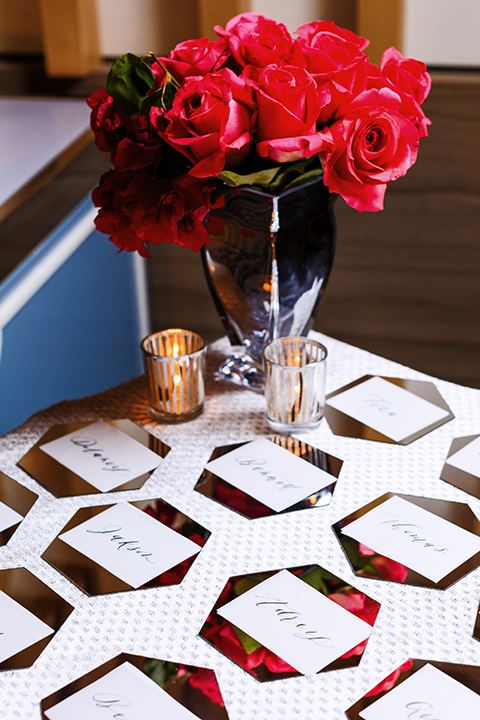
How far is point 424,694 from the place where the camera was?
562 millimetres

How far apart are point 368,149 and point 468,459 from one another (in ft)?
1.11

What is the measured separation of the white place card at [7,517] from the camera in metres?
0.74

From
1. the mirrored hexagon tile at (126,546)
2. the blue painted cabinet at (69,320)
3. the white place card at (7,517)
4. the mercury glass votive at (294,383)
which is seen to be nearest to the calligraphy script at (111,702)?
the mirrored hexagon tile at (126,546)

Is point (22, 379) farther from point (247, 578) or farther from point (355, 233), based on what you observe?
point (247, 578)

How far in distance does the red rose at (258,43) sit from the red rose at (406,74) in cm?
11

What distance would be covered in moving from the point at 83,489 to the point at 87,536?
0.27 feet

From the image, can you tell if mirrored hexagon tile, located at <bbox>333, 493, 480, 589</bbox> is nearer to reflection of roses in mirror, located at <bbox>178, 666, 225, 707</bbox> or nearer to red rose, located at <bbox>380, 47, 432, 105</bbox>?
reflection of roses in mirror, located at <bbox>178, 666, 225, 707</bbox>

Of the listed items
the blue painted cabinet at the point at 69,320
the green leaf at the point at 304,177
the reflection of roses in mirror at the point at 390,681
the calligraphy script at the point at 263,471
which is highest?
the green leaf at the point at 304,177

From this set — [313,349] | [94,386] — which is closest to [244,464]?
[313,349]

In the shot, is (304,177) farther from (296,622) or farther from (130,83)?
(296,622)

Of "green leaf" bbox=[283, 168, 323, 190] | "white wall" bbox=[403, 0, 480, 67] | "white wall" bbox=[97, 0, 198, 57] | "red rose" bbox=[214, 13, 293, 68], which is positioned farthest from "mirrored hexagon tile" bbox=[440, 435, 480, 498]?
"white wall" bbox=[97, 0, 198, 57]

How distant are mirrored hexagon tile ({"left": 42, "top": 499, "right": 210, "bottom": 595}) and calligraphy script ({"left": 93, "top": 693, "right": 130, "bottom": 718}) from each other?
0.10 meters

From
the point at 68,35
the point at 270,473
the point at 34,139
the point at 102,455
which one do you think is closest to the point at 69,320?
the point at 34,139

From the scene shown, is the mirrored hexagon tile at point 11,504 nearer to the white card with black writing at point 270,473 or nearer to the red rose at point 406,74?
the white card with black writing at point 270,473
